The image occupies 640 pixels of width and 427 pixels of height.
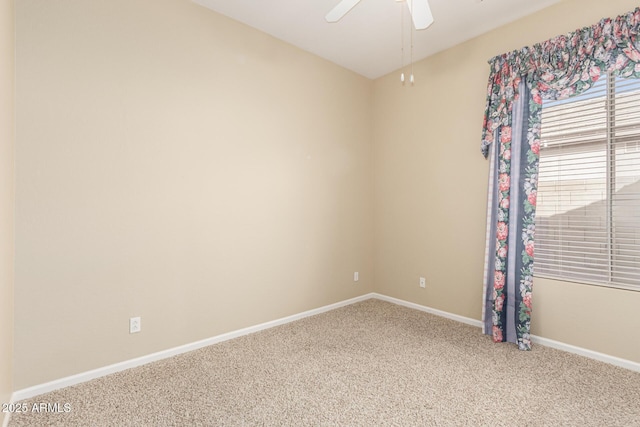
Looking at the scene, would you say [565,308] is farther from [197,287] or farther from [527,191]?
[197,287]

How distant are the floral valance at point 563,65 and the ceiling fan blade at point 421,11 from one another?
3.92ft

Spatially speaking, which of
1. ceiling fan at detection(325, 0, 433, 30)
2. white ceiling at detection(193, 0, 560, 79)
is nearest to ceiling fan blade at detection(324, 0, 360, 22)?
ceiling fan at detection(325, 0, 433, 30)

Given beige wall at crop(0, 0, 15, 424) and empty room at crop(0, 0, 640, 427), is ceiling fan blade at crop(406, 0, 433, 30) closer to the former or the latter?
empty room at crop(0, 0, 640, 427)

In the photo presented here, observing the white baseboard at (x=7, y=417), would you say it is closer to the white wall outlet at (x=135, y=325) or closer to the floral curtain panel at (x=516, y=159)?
the white wall outlet at (x=135, y=325)

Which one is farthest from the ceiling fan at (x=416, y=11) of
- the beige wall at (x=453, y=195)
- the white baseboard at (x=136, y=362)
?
the white baseboard at (x=136, y=362)

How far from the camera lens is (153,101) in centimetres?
241

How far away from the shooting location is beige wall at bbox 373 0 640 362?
247cm

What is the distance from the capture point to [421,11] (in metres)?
1.94

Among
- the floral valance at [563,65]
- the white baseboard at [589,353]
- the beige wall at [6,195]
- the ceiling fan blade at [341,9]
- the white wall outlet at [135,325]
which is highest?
the ceiling fan blade at [341,9]

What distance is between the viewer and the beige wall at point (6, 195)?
1.60m

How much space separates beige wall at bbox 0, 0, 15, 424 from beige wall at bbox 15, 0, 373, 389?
0.27 ft

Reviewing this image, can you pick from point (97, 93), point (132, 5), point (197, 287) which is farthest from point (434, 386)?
point (132, 5)

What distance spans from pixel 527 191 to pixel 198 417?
282 cm

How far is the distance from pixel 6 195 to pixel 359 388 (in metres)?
2.27
